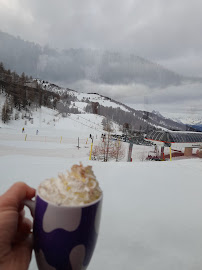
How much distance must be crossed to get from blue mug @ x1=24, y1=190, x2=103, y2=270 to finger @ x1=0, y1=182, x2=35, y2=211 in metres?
0.05

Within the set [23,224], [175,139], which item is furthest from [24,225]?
[175,139]

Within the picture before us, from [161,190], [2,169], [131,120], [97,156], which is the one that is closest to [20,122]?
[97,156]

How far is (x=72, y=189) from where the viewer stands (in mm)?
574

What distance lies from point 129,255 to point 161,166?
6.22 feet

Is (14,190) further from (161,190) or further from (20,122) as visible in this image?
(20,122)

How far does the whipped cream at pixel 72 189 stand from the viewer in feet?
1.84

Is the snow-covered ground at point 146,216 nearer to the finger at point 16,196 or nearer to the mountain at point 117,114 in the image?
the finger at point 16,196

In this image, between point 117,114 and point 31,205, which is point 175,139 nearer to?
point 31,205

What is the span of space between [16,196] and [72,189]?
0.27 m

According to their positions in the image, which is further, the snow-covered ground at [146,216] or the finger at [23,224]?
the snow-covered ground at [146,216]

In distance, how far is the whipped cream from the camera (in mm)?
562

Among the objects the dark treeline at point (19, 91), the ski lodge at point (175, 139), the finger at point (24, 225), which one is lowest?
the finger at point (24, 225)

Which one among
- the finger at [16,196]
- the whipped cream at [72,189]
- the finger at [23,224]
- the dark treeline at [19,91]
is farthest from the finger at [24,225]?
the dark treeline at [19,91]

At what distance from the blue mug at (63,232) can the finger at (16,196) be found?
Result: 5 cm
